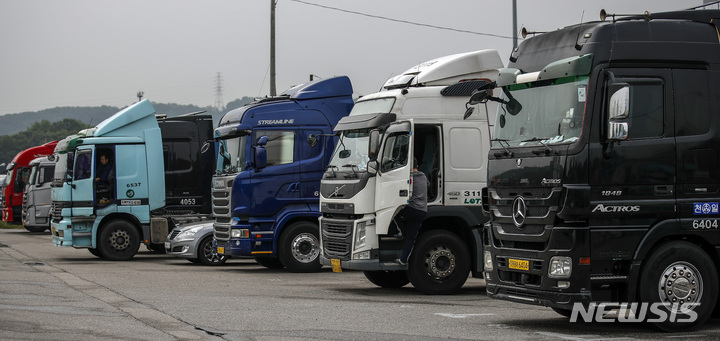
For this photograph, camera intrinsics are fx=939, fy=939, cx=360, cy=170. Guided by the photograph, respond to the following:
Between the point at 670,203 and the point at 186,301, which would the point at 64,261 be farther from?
the point at 670,203

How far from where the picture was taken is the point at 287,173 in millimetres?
19172

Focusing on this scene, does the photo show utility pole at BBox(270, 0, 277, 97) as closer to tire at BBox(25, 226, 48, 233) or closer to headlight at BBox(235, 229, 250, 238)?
tire at BBox(25, 226, 48, 233)

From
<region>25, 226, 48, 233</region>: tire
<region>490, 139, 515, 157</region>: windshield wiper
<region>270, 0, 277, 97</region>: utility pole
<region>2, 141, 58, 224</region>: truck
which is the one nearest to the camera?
<region>490, 139, 515, 157</region>: windshield wiper

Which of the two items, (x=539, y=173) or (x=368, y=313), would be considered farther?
(x=368, y=313)

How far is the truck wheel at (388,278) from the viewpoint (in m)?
16.2

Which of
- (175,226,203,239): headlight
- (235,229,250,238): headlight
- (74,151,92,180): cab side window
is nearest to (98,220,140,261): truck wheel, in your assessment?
(74,151,92,180): cab side window

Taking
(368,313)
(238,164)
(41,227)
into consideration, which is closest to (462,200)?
(368,313)

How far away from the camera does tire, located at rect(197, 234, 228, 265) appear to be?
71.3 ft

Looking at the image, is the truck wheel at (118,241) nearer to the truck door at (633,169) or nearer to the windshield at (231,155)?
the windshield at (231,155)

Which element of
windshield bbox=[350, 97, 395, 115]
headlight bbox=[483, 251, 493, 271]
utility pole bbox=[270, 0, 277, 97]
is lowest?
headlight bbox=[483, 251, 493, 271]

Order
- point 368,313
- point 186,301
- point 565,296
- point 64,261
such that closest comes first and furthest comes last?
point 565,296 < point 368,313 < point 186,301 < point 64,261

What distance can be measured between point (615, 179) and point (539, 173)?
81 cm

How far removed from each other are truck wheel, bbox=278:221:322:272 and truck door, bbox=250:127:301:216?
21.7 inches

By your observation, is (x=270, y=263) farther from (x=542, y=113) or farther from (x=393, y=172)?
(x=542, y=113)
